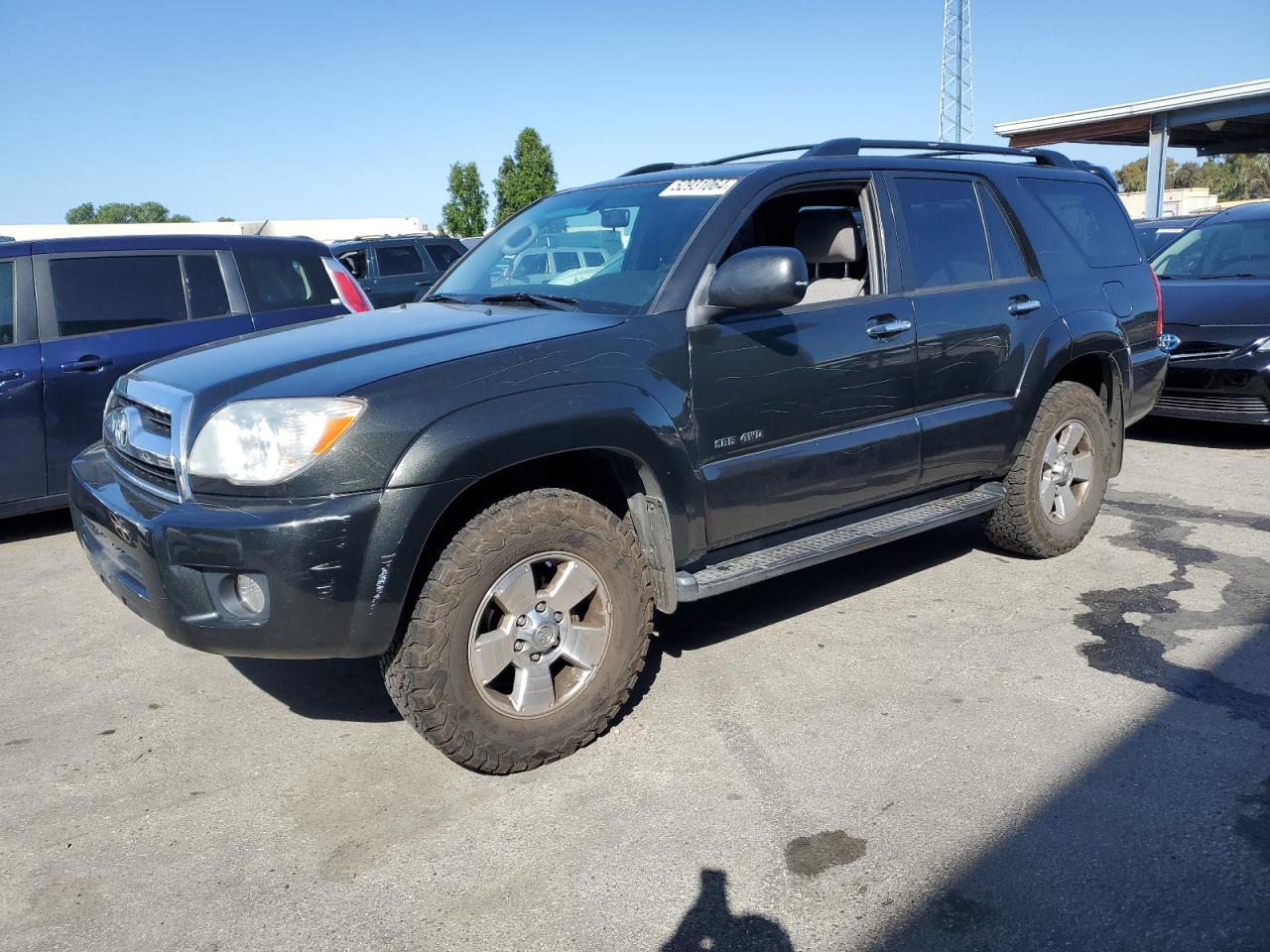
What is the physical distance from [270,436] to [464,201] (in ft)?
142

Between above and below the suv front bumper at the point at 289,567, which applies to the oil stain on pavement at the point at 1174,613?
below

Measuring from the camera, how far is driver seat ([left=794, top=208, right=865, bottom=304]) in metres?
4.32

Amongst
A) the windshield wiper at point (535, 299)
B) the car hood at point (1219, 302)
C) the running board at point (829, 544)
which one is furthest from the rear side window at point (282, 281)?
the car hood at point (1219, 302)

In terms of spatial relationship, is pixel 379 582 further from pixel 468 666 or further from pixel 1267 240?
pixel 1267 240

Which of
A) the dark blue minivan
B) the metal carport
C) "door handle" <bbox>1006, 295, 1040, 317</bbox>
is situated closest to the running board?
"door handle" <bbox>1006, 295, 1040, 317</bbox>

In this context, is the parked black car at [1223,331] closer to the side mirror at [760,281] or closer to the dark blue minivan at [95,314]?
the side mirror at [760,281]

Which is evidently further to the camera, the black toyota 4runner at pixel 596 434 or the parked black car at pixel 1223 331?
the parked black car at pixel 1223 331

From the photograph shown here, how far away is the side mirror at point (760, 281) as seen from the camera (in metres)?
3.48

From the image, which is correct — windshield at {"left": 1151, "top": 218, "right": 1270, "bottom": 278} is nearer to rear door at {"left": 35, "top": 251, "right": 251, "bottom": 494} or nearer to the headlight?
rear door at {"left": 35, "top": 251, "right": 251, "bottom": 494}

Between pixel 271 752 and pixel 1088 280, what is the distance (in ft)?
14.1

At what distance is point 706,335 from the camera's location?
3.58 m

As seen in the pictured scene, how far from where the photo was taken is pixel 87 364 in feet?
19.4

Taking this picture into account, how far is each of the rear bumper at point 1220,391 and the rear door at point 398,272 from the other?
9739mm

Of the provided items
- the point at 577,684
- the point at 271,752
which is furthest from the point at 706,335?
the point at 271,752
